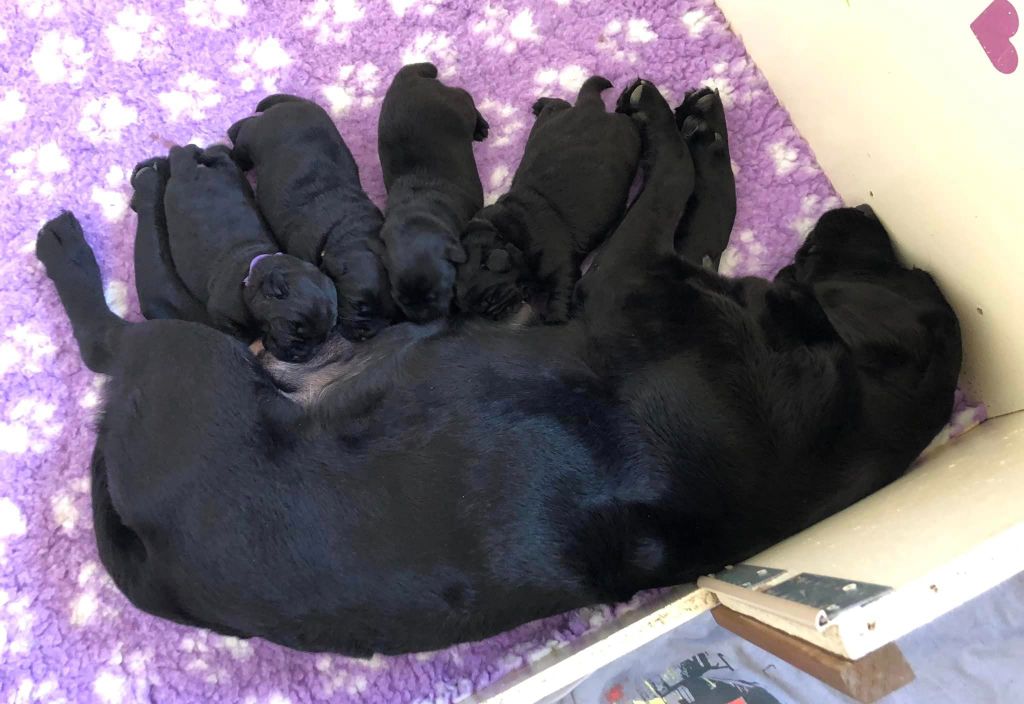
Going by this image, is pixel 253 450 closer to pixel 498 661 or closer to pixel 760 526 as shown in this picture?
pixel 498 661

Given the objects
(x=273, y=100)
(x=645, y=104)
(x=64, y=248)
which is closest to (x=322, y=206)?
(x=273, y=100)

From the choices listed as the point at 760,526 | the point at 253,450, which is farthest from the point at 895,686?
the point at 253,450

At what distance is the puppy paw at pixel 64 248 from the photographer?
64.9 inches

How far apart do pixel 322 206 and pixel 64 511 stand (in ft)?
2.56

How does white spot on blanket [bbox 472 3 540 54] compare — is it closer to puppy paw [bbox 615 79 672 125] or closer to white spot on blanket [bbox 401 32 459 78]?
white spot on blanket [bbox 401 32 459 78]

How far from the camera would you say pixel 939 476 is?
4.17 ft

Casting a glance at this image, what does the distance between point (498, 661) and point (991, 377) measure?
103 centimetres

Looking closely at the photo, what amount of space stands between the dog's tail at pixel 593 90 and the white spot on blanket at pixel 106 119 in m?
0.95

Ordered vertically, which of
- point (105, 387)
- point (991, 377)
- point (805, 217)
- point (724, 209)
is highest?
point (105, 387)

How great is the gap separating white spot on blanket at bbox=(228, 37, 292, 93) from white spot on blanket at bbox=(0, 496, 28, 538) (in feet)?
3.18

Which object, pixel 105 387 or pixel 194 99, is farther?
pixel 194 99

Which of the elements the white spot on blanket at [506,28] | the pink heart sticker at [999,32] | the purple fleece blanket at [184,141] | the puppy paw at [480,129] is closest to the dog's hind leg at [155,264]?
the purple fleece blanket at [184,141]

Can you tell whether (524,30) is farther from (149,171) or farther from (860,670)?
(860,670)

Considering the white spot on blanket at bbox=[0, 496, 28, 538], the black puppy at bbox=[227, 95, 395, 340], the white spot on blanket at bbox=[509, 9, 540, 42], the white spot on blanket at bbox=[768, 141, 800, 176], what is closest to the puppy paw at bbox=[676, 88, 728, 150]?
the white spot on blanket at bbox=[768, 141, 800, 176]
